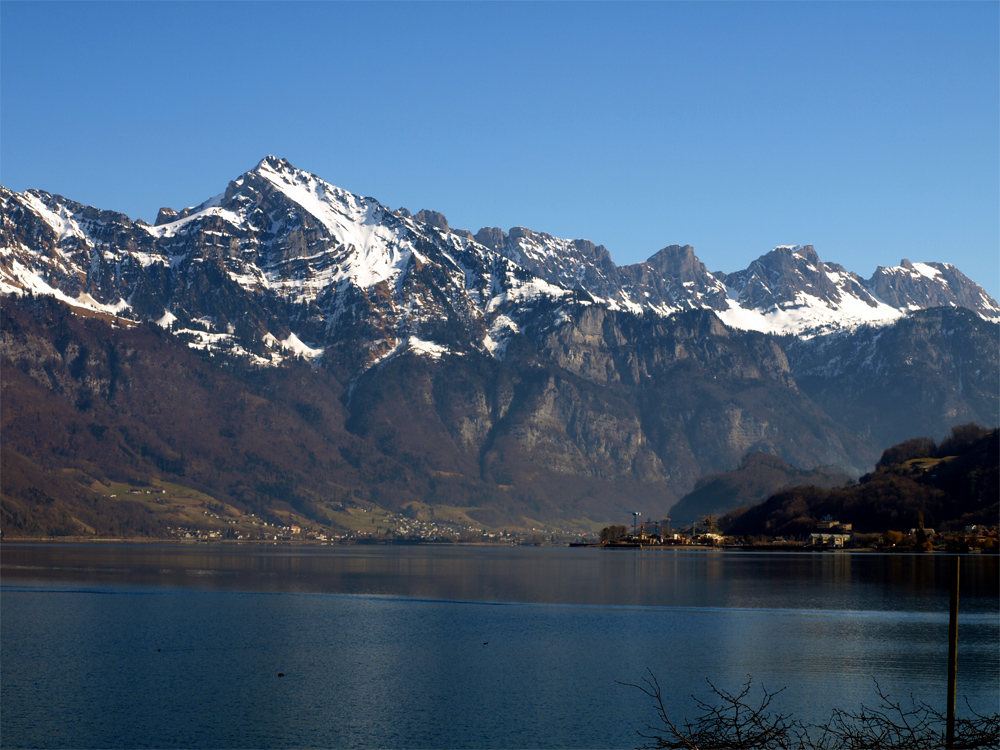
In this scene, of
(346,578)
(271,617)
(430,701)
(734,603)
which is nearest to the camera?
(430,701)

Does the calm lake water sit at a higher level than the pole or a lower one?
lower

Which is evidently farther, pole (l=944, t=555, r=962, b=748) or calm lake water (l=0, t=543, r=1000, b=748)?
calm lake water (l=0, t=543, r=1000, b=748)

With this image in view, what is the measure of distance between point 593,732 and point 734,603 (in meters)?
81.3

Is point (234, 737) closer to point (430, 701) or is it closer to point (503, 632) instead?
point (430, 701)

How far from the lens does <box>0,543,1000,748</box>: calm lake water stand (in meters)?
64.3

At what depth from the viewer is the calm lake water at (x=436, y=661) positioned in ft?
211

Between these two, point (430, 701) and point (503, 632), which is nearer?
point (430, 701)

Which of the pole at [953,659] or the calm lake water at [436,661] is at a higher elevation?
the pole at [953,659]

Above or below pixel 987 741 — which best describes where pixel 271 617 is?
below

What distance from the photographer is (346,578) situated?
198 metres

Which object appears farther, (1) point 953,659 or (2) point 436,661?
(2) point 436,661

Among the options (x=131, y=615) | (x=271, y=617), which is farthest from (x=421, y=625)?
(x=131, y=615)

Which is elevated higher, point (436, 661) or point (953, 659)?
point (953, 659)

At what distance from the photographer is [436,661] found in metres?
88.1
